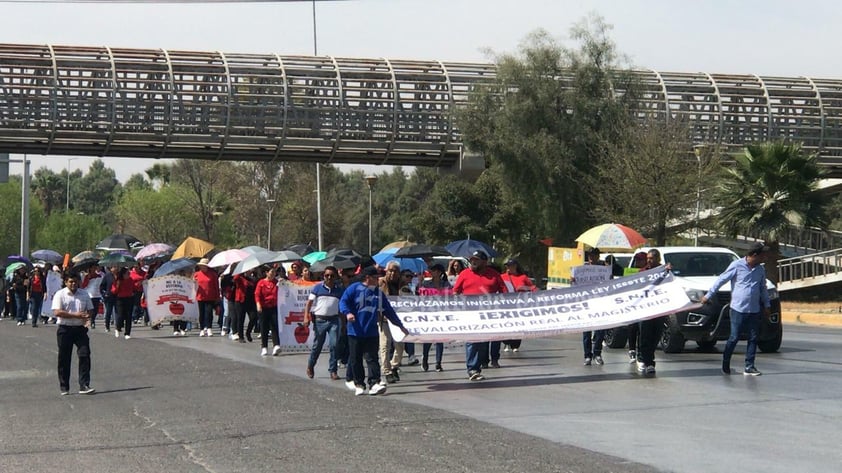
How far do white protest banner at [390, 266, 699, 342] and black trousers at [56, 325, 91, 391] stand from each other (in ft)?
13.0

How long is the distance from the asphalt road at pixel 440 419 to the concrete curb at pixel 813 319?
12.8 m

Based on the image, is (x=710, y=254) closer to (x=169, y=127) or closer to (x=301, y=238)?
(x=169, y=127)

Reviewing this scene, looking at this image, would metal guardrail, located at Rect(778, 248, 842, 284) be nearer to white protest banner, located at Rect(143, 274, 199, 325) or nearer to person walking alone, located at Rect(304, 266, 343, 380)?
white protest banner, located at Rect(143, 274, 199, 325)

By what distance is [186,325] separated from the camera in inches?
1252

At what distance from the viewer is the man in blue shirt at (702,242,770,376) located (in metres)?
16.4

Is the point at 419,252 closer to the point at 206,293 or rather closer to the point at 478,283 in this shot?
the point at 206,293

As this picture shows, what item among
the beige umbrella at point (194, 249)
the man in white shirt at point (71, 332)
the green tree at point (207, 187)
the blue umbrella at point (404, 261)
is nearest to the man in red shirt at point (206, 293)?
the blue umbrella at point (404, 261)

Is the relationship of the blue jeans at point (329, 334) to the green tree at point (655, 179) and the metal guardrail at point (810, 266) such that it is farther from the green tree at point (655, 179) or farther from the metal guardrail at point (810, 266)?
the metal guardrail at point (810, 266)

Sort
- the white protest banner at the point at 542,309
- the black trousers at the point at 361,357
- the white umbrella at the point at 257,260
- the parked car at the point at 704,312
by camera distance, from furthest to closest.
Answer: the white umbrella at the point at 257,260 < the parked car at the point at 704,312 < the white protest banner at the point at 542,309 < the black trousers at the point at 361,357

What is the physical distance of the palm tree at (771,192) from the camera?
124 feet

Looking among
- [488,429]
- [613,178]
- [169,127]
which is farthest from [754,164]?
[488,429]

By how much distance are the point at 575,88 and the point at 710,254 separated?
28200mm

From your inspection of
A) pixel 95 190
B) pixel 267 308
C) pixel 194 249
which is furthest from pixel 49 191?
pixel 267 308

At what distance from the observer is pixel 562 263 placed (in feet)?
98.9
